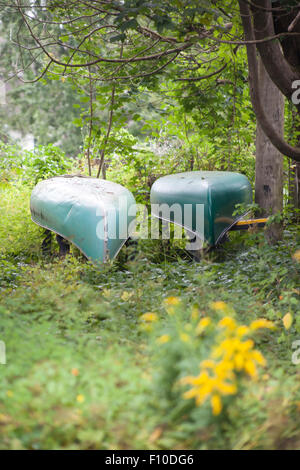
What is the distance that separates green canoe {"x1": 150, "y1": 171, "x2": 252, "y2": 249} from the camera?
559 centimetres

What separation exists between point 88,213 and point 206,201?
137 cm

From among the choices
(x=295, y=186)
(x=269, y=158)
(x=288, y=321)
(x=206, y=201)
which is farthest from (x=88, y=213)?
(x=288, y=321)

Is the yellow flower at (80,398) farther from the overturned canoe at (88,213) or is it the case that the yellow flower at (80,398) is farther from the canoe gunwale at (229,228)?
the canoe gunwale at (229,228)

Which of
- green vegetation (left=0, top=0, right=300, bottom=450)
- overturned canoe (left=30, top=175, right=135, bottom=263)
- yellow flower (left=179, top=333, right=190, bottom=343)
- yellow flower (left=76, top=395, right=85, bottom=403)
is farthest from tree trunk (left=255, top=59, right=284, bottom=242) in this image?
yellow flower (left=76, top=395, right=85, bottom=403)

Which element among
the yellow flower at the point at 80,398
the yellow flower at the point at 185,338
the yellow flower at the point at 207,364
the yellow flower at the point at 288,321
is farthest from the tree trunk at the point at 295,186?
the yellow flower at the point at 80,398

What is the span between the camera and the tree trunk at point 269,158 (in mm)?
5879

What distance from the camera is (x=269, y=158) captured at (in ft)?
19.7

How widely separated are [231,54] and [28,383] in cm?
485

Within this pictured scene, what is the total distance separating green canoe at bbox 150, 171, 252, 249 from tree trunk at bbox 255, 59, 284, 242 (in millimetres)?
243

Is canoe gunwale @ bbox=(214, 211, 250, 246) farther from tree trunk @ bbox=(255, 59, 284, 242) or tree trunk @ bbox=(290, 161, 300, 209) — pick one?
tree trunk @ bbox=(290, 161, 300, 209)

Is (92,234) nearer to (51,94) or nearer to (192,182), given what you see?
(192,182)

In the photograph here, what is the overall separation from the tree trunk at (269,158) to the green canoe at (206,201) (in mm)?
243
